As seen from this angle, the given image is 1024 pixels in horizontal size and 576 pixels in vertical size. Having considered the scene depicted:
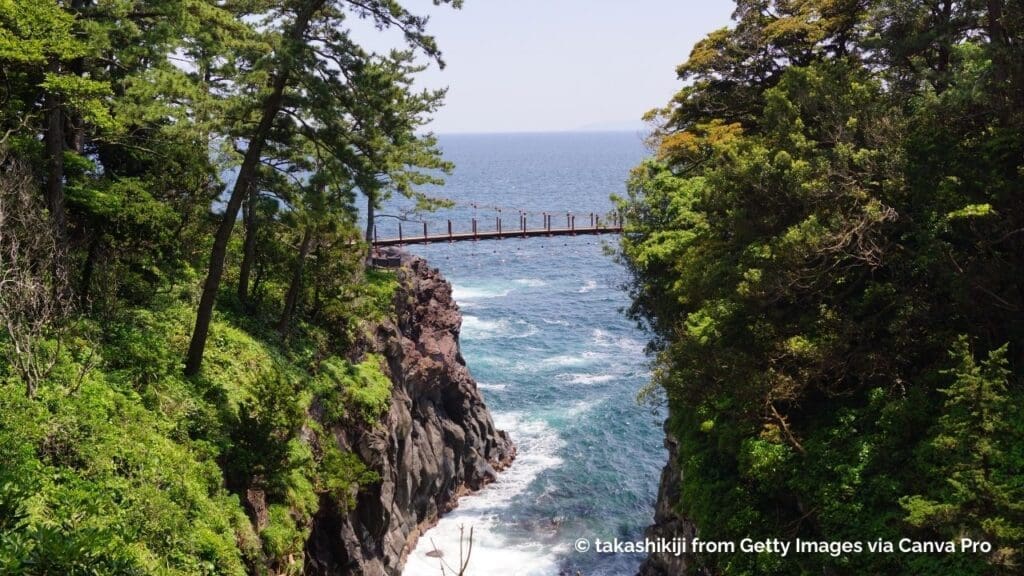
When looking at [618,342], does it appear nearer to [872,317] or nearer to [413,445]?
[413,445]

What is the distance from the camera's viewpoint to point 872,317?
13977 millimetres

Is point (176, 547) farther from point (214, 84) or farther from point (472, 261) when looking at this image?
point (472, 261)

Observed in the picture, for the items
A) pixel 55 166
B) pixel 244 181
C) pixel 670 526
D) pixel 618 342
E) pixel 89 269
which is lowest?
pixel 618 342

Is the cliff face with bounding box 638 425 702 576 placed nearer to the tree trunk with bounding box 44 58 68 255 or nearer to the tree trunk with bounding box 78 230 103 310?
the tree trunk with bounding box 78 230 103 310

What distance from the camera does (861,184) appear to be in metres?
15.5

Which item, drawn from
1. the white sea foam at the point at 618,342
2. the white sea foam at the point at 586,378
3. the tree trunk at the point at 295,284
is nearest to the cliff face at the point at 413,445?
the tree trunk at the point at 295,284

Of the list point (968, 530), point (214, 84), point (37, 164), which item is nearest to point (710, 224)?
point (968, 530)

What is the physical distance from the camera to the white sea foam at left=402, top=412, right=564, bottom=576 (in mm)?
26969

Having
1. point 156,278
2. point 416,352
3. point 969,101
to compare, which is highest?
point 969,101

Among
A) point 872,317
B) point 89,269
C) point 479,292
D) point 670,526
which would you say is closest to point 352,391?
point 89,269

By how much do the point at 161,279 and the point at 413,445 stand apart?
12.9m

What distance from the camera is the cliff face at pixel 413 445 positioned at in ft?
63.7

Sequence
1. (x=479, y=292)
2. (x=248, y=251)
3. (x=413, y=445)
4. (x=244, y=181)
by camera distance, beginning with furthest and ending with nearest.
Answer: (x=479, y=292)
(x=413, y=445)
(x=248, y=251)
(x=244, y=181)

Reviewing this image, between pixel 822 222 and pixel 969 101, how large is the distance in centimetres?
342
